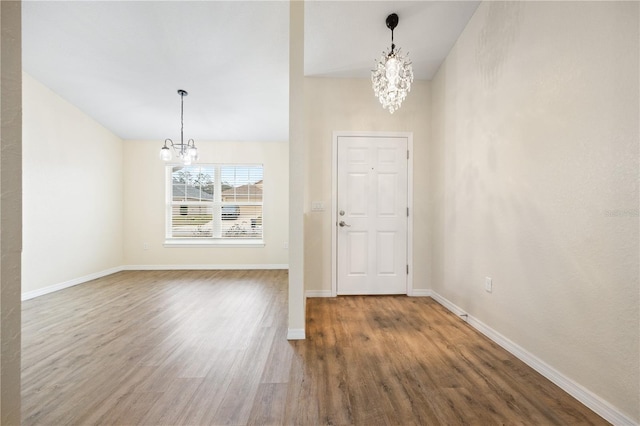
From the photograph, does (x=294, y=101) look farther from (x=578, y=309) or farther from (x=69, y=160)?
(x=69, y=160)

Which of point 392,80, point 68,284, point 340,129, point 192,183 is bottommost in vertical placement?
point 68,284

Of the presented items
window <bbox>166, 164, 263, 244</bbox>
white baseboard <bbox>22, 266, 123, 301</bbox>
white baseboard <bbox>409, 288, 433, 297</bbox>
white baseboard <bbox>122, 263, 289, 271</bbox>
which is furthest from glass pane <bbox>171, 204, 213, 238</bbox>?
white baseboard <bbox>409, 288, 433, 297</bbox>

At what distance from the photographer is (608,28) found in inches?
60.6

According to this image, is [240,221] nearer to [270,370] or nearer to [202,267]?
[202,267]

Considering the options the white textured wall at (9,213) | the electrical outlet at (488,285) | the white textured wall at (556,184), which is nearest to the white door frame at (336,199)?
the white textured wall at (556,184)

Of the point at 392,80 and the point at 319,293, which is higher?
the point at 392,80

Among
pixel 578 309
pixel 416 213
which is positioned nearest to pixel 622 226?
pixel 578 309

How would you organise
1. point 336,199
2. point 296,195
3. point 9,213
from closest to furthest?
point 9,213 → point 296,195 → point 336,199

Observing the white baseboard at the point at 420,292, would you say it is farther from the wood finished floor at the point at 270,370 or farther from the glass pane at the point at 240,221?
the glass pane at the point at 240,221

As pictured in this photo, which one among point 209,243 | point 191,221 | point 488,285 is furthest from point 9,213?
point 191,221

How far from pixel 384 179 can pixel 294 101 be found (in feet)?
5.66

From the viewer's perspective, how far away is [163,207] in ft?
17.6

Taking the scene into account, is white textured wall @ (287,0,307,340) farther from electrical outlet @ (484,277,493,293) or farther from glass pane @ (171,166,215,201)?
glass pane @ (171,166,215,201)

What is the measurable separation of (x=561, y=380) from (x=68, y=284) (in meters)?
5.80
